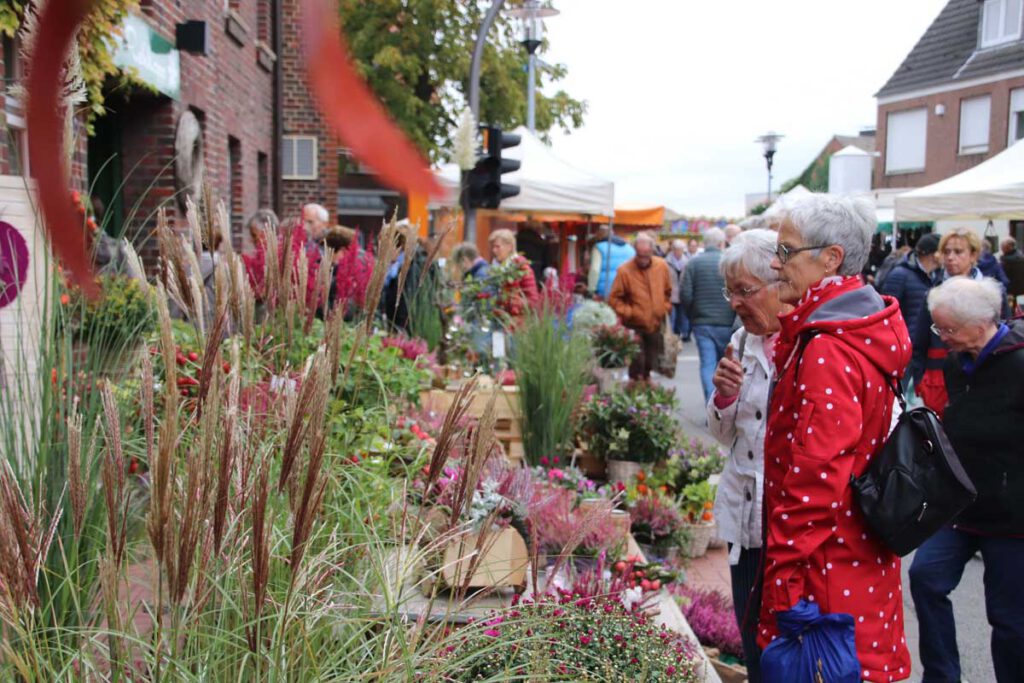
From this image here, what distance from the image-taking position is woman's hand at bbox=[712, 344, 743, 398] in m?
2.96

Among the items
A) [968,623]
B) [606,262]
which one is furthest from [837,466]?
[606,262]

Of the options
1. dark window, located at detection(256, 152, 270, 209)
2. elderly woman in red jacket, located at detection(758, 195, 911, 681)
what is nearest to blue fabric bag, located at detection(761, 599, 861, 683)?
elderly woman in red jacket, located at detection(758, 195, 911, 681)

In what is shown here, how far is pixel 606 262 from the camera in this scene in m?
12.6

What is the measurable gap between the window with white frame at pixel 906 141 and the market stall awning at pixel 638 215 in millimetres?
14964

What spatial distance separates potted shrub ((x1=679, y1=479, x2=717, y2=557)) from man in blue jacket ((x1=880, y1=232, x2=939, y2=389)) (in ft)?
9.48

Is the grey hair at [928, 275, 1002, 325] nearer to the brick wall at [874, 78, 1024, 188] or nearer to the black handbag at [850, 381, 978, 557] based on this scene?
the black handbag at [850, 381, 978, 557]

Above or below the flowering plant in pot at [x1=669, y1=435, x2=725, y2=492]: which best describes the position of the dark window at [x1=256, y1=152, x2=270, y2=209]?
above

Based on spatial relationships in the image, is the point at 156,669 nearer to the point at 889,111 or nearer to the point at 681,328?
the point at 681,328

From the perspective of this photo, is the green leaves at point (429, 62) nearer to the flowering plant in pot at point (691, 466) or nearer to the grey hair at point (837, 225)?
the grey hair at point (837, 225)

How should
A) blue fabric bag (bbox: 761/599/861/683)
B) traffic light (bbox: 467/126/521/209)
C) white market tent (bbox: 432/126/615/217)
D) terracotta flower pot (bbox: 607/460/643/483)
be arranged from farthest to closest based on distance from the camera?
1. white market tent (bbox: 432/126/615/217)
2. traffic light (bbox: 467/126/521/209)
3. terracotta flower pot (bbox: 607/460/643/483)
4. blue fabric bag (bbox: 761/599/861/683)

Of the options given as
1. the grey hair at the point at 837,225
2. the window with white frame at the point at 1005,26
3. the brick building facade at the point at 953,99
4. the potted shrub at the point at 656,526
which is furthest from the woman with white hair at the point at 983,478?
the window with white frame at the point at 1005,26

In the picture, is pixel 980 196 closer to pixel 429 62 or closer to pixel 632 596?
pixel 429 62

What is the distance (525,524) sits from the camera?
296 centimetres

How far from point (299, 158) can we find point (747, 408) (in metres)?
11.3
